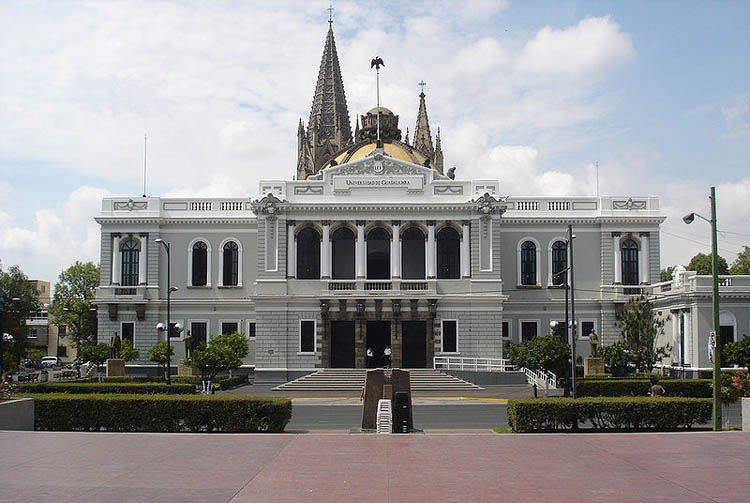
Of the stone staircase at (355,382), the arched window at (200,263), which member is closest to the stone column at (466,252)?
the stone staircase at (355,382)

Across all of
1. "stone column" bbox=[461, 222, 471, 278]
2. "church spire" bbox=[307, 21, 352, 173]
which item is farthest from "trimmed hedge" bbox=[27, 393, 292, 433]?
"church spire" bbox=[307, 21, 352, 173]

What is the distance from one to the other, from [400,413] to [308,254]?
104 feet

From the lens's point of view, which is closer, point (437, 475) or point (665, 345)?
point (437, 475)

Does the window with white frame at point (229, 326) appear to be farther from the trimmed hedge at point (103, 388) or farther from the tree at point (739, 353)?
the tree at point (739, 353)

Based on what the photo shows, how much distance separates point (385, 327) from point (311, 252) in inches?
291

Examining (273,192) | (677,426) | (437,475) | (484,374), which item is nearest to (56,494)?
(437,475)

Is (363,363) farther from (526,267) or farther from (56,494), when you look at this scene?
(56,494)

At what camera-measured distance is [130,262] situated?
58594 millimetres

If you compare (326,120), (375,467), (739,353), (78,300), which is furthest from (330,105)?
(375,467)

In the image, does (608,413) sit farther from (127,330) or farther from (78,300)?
(78,300)

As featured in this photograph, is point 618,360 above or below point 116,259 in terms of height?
below

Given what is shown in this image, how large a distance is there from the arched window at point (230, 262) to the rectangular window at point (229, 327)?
2.91 metres

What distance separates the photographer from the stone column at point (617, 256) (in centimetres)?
5709

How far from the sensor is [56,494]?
14.3 meters
